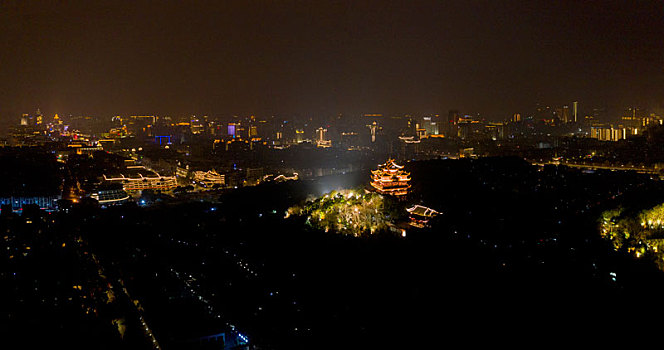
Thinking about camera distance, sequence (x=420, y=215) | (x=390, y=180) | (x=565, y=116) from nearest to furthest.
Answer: (x=420, y=215) < (x=390, y=180) < (x=565, y=116)

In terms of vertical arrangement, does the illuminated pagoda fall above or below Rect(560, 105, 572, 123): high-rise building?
below

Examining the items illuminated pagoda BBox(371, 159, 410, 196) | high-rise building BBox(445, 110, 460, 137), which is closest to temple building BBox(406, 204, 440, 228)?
illuminated pagoda BBox(371, 159, 410, 196)

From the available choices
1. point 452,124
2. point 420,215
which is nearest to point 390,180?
point 420,215

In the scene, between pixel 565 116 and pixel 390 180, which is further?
pixel 565 116

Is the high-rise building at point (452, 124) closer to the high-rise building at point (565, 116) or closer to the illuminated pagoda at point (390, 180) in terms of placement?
the high-rise building at point (565, 116)

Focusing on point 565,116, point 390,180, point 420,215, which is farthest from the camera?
point 565,116

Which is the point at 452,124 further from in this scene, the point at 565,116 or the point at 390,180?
the point at 390,180

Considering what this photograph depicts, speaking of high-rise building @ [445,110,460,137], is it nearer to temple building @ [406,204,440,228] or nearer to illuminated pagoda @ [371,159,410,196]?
illuminated pagoda @ [371,159,410,196]

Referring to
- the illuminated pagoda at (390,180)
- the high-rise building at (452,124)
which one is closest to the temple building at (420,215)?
the illuminated pagoda at (390,180)

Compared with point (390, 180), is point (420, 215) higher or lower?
lower

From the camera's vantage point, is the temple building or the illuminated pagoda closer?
the temple building
